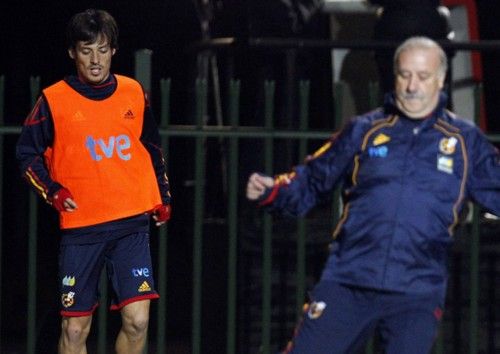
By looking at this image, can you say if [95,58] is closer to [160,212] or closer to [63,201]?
[63,201]

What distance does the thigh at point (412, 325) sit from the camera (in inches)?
249

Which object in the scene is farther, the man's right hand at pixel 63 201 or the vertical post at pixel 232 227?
the vertical post at pixel 232 227

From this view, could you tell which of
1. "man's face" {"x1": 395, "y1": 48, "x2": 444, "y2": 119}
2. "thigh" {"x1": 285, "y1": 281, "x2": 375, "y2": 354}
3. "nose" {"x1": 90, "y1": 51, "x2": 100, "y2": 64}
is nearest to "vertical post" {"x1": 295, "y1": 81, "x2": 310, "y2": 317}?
"nose" {"x1": 90, "y1": 51, "x2": 100, "y2": 64}

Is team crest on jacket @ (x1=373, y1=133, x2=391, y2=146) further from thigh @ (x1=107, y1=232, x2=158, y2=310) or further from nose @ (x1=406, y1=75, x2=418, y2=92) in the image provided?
thigh @ (x1=107, y1=232, x2=158, y2=310)

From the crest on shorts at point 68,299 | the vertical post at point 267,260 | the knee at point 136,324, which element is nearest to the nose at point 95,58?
the vertical post at point 267,260

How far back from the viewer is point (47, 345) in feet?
31.6

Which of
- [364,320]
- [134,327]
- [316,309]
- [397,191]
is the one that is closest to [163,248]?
[134,327]

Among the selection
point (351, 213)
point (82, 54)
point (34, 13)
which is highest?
point (34, 13)

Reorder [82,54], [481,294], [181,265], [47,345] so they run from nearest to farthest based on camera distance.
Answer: [82,54] → [481,294] → [47,345] → [181,265]

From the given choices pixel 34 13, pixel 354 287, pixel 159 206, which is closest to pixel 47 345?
pixel 159 206

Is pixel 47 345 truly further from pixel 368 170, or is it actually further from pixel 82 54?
pixel 368 170

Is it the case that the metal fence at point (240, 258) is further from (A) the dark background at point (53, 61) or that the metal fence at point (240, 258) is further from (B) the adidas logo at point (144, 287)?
(A) the dark background at point (53, 61)

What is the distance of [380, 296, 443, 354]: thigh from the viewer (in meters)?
6.31

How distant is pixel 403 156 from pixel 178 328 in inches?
201
